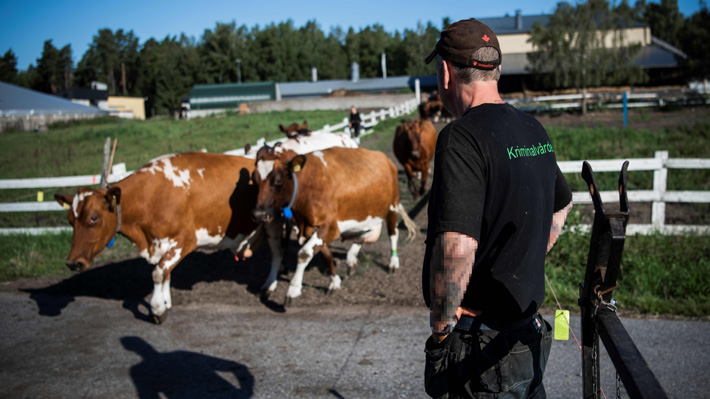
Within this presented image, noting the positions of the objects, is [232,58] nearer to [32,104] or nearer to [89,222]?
[32,104]

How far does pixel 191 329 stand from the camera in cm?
583

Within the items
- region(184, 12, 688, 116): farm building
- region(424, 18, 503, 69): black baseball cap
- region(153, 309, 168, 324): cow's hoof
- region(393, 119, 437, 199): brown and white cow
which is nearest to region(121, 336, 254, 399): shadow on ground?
region(153, 309, 168, 324): cow's hoof

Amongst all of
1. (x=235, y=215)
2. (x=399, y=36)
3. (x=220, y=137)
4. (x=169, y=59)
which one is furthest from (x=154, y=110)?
(x=235, y=215)

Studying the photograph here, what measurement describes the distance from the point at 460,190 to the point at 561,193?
2.60ft

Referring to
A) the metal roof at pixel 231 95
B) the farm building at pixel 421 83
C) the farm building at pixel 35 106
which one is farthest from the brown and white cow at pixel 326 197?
the metal roof at pixel 231 95

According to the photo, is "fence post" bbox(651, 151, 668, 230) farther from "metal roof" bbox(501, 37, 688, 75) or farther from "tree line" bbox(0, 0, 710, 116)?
"tree line" bbox(0, 0, 710, 116)

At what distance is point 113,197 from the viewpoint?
5750 millimetres

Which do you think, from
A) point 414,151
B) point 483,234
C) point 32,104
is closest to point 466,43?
point 483,234

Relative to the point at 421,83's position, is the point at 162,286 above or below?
below

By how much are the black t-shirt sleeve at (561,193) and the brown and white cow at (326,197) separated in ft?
13.6

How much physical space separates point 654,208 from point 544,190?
22.0 feet

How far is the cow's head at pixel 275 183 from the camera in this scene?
6.20 meters

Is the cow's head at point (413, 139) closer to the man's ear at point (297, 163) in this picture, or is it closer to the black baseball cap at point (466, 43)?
the man's ear at point (297, 163)

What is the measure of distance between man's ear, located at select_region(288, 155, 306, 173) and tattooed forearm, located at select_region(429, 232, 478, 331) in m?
4.53
